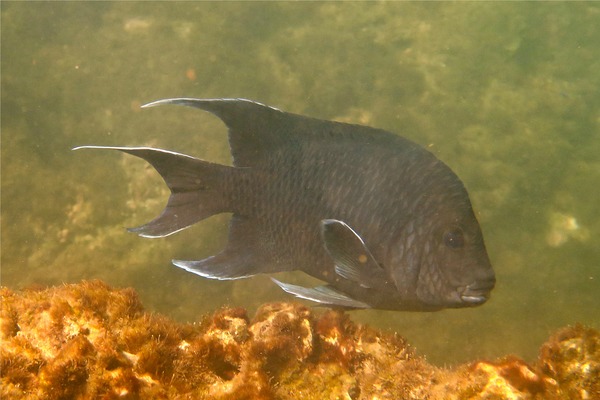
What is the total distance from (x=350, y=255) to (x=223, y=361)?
1.54 m

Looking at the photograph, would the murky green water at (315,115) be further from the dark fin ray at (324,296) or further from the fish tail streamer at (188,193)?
the fish tail streamer at (188,193)

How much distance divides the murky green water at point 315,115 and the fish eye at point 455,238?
243 cm

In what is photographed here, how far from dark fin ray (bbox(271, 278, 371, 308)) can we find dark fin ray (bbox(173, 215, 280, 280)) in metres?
0.17

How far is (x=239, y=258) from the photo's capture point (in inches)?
97.1

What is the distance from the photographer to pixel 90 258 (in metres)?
4.71

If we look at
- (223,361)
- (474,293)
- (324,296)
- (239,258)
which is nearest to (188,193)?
(239,258)

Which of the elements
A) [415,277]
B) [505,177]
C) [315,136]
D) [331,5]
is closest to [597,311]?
[505,177]

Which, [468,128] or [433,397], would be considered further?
[468,128]

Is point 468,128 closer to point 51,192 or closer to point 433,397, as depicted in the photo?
point 433,397

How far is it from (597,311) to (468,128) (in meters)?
2.47

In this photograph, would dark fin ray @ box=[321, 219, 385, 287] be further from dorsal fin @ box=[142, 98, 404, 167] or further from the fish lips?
dorsal fin @ box=[142, 98, 404, 167]

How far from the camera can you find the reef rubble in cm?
256

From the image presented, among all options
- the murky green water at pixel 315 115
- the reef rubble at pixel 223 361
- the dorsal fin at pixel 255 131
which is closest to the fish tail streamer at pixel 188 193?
the dorsal fin at pixel 255 131

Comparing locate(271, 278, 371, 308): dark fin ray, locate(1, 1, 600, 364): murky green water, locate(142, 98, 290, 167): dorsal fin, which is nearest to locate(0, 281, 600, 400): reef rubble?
locate(271, 278, 371, 308): dark fin ray
